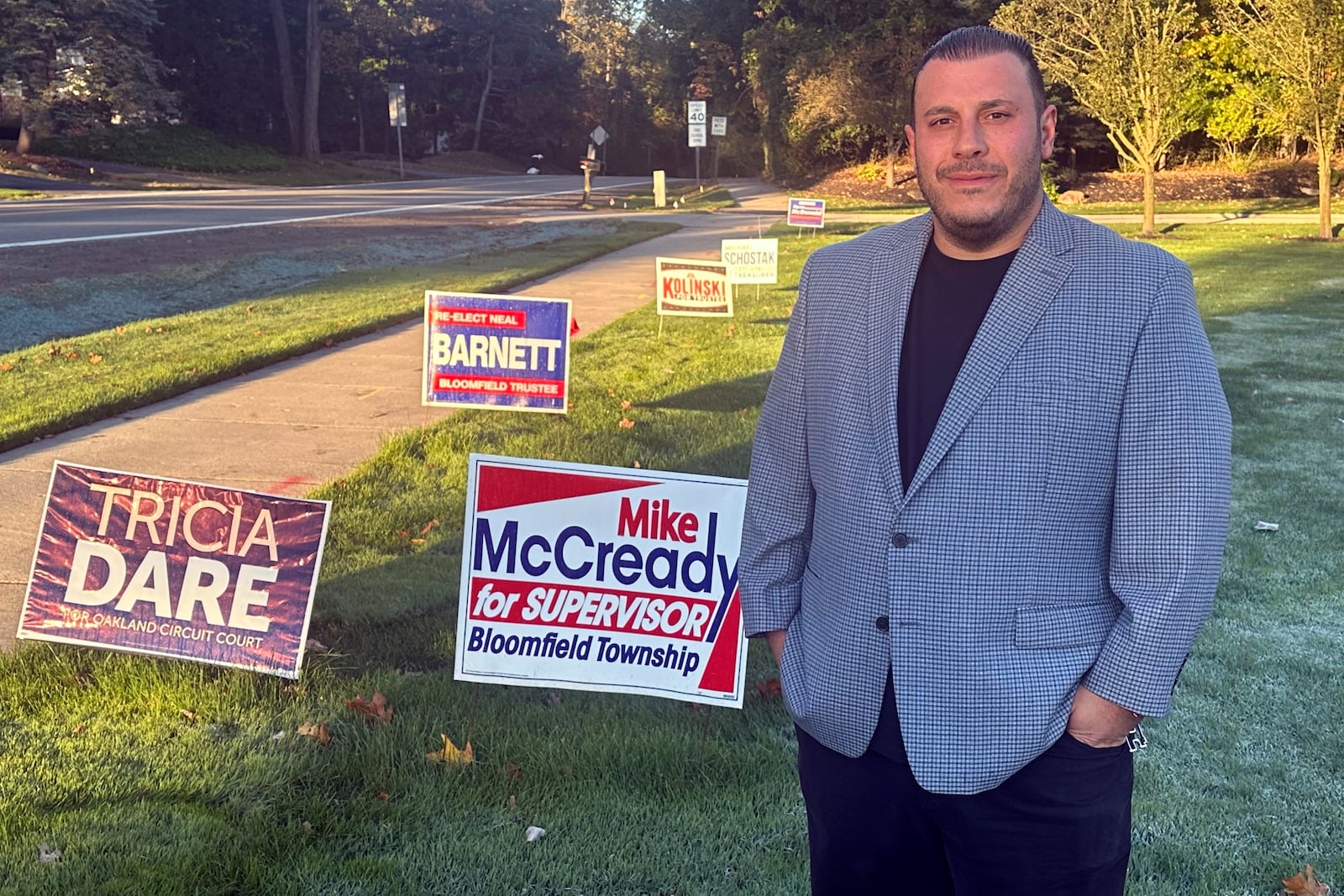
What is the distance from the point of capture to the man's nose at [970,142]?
1993 mm

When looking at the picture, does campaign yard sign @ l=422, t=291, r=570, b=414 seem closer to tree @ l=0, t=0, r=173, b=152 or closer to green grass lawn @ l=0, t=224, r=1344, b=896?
green grass lawn @ l=0, t=224, r=1344, b=896

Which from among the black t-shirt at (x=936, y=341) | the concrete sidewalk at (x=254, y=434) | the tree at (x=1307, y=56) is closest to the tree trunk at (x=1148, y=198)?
the tree at (x=1307, y=56)

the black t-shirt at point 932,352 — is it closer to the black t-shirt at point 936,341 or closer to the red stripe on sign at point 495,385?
the black t-shirt at point 936,341

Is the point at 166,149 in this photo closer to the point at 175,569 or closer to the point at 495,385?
the point at 495,385

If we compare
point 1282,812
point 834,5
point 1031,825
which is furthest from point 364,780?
point 834,5

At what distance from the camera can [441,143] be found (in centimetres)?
7556

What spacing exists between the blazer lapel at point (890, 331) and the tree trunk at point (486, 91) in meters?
72.0

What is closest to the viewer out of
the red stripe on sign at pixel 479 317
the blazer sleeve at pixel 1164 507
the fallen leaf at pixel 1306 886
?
the blazer sleeve at pixel 1164 507

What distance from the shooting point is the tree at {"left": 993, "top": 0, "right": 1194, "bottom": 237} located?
24281 mm

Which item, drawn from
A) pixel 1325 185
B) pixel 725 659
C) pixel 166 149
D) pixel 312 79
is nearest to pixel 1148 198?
pixel 1325 185

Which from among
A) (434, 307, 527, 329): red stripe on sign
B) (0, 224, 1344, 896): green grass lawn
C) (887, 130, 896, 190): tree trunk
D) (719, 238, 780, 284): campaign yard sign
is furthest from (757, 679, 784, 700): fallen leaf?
(887, 130, 896, 190): tree trunk

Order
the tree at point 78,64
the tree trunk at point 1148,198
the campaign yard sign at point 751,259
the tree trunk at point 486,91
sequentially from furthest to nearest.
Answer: the tree trunk at point 486,91 < the tree at point 78,64 < the tree trunk at point 1148,198 < the campaign yard sign at point 751,259

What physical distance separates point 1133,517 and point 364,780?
2440mm

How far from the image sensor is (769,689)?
435cm
